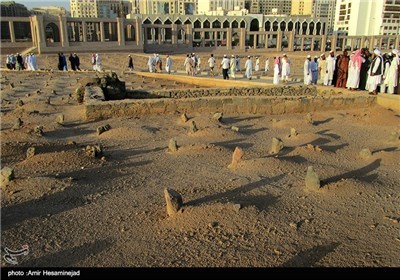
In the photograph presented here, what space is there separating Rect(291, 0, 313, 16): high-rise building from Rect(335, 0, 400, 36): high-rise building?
77.2ft

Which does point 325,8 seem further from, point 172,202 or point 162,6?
point 172,202

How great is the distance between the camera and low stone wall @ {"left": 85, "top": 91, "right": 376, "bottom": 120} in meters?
9.30

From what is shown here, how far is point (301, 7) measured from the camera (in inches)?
4220

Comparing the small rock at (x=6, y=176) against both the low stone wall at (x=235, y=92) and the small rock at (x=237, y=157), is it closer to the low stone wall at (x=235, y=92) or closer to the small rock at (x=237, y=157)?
the small rock at (x=237, y=157)

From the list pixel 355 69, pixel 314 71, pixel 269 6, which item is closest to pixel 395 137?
pixel 355 69

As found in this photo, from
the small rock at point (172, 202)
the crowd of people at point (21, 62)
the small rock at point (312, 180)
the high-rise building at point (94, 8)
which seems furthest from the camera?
the high-rise building at point (94, 8)

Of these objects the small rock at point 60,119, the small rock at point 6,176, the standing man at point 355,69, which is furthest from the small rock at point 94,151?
the standing man at point 355,69

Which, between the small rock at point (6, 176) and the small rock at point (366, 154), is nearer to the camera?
the small rock at point (6, 176)

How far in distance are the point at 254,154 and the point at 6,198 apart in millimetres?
4098

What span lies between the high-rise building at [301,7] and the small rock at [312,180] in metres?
107

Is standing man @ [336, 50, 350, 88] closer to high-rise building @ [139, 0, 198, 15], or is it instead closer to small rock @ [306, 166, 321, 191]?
small rock @ [306, 166, 321, 191]

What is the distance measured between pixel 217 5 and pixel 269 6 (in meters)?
26.7

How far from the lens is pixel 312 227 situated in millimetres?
4055

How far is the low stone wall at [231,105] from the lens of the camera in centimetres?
930
